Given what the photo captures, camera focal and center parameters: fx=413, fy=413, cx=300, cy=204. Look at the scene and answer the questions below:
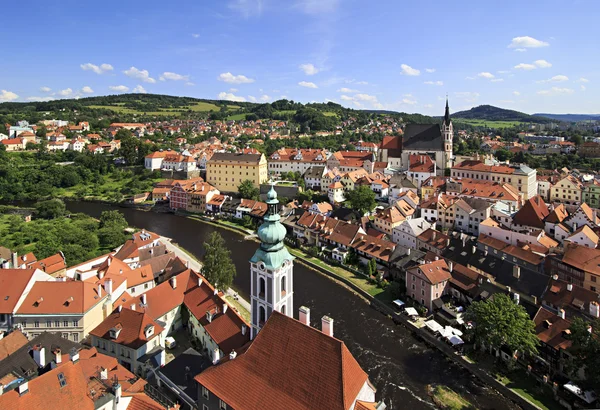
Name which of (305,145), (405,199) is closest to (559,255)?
(405,199)

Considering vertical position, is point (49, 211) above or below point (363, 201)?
below

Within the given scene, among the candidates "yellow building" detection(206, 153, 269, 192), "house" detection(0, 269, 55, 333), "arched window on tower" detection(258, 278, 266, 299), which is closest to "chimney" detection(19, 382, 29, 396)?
"arched window on tower" detection(258, 278, 266, 299)

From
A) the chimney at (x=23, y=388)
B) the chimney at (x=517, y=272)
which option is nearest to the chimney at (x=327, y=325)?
the chimney at (x=23, y=388)

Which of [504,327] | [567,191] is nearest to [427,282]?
[504,327]

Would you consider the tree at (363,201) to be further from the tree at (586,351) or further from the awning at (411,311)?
the tree at (586,351)

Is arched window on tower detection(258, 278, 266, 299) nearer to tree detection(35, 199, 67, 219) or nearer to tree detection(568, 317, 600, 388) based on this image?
tree detection(568, 317, 600, 388)

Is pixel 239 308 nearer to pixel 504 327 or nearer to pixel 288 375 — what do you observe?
pixel 288 375
